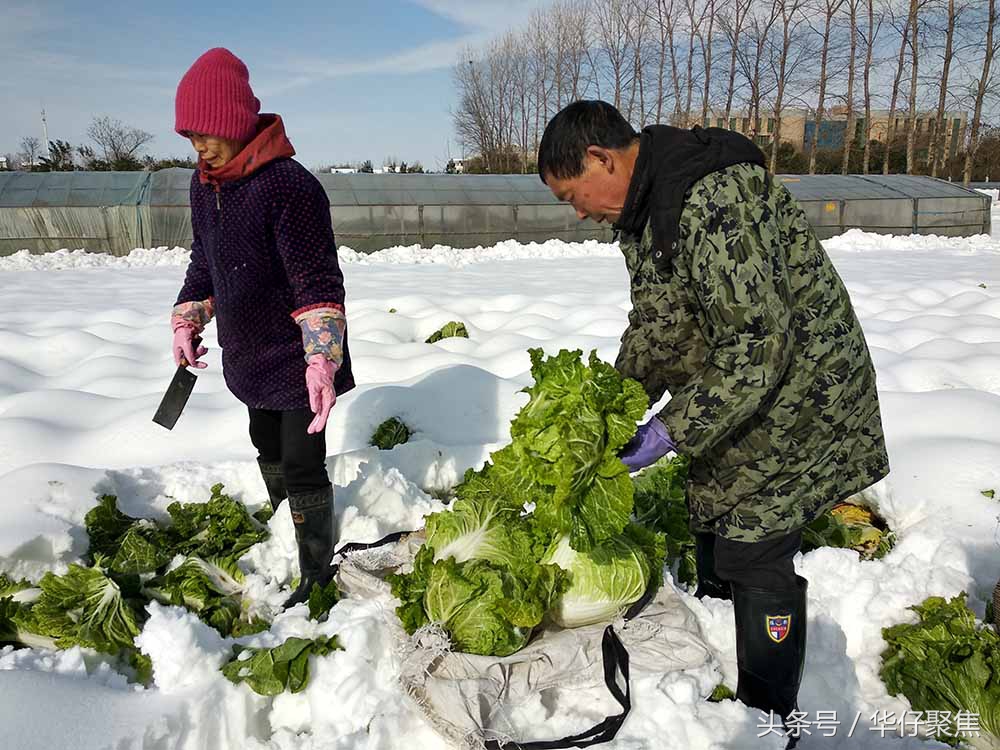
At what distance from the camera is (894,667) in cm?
263

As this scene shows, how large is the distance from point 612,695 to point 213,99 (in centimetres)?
244

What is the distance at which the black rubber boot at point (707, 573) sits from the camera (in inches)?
110

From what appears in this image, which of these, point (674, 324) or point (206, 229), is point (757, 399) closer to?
point (674, 324)

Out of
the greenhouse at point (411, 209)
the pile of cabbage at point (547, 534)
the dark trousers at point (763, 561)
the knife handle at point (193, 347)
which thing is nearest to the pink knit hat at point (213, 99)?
the knife handle at point (193, 347)

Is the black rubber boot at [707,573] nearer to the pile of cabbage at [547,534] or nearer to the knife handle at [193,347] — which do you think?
the pile of cabbage at [547,534]

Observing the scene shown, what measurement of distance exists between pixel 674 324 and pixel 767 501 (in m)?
0.60

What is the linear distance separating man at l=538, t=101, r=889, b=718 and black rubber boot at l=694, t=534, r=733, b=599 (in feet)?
1.30

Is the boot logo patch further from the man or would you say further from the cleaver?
the cleaver

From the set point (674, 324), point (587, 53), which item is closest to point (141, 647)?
point (674, 324)

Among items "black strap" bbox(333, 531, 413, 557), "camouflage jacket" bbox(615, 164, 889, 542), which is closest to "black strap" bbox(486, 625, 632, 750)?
"camouflage jacket" bbox(615, 164, 889, 542)

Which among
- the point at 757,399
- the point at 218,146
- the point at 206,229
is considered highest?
the point at 218,146

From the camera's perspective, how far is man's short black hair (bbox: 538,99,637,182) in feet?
6.13

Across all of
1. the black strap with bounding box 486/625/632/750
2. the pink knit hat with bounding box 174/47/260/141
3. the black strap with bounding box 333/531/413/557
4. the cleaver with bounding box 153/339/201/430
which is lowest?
the black strap with bounding box 486/625/632/750

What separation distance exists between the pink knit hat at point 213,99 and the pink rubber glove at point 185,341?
89 centimetres
